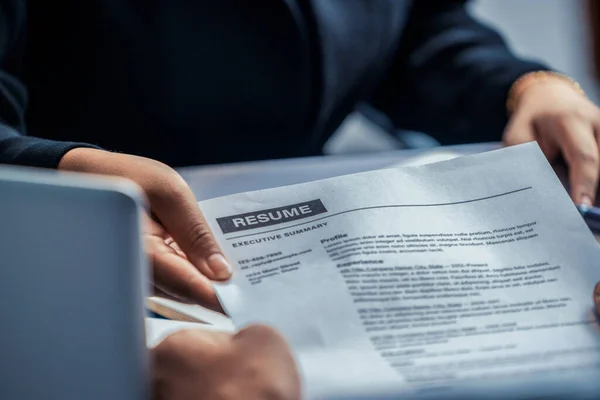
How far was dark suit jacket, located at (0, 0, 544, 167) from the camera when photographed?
696 mm

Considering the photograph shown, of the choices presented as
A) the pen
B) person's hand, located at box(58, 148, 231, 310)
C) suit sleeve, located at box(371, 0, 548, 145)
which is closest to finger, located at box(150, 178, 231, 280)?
person's hand, located at box(58, 148, 231, 310)

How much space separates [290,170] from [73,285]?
15.5 inches

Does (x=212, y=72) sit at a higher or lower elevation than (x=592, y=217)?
higher

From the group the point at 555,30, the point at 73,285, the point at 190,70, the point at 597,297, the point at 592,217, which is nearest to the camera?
the point at 73,285

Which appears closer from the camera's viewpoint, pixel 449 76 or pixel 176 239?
pixel 176 239

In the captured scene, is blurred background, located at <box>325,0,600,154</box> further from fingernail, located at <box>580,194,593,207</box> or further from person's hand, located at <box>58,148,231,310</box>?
person's hand, located at <box>58,148,231,310</box>

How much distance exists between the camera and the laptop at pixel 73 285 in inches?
10.4

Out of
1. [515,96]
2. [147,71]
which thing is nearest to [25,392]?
[147,71]

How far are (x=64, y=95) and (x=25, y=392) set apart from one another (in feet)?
1.57

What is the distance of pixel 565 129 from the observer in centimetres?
61

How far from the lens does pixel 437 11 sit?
37.0 inches

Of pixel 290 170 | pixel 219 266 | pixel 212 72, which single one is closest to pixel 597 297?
pixel 219 266

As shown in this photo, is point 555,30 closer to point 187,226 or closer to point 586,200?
point 586,200

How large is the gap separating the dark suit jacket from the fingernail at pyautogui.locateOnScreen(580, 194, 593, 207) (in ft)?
0.79
